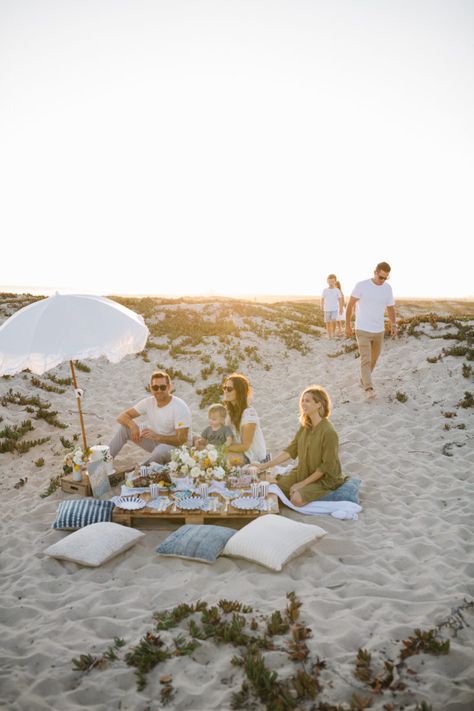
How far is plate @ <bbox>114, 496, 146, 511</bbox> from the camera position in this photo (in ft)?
19.9

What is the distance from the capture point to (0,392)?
12148mm

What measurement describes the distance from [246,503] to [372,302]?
6.33 m

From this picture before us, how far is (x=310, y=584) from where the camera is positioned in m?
4.80

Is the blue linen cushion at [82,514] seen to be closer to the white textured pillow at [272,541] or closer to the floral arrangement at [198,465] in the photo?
the floral arrangement at [198,465]

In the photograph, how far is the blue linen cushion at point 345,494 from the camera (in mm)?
6676

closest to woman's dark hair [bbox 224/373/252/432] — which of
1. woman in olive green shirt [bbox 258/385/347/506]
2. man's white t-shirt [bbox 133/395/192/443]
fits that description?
man's white t-shirt [bbox 133/395/192/443]

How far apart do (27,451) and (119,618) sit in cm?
594

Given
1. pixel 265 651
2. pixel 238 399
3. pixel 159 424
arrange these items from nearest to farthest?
pixel 265 651 < pixel 238 399 < pixel 159 424

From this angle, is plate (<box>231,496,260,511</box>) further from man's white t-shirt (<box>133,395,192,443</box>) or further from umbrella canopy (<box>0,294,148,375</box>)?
umbrella canopy (<box>0,294,148,375</box>)

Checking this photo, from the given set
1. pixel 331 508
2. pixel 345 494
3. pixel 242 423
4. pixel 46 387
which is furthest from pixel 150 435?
pixel 46 387

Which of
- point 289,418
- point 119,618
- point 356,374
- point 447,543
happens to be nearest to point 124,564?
point 119,618

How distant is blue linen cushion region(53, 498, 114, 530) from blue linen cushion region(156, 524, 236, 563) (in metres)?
1.12

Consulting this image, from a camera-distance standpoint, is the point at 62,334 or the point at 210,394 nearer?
the point at 62,334

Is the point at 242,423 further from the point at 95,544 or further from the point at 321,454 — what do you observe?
the point at 95,544
